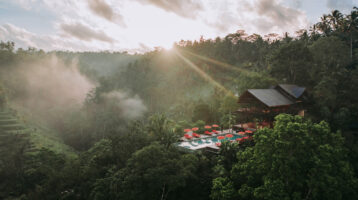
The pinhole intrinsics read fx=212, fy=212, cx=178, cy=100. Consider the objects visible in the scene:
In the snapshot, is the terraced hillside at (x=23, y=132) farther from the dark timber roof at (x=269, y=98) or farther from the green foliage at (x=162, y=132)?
the dark timber roof at (x=269, y=98)

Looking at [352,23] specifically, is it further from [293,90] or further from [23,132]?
[23,132]

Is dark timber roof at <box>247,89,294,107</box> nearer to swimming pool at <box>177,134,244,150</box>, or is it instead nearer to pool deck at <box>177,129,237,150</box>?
swimming pool at <box>177,134,244,150</box>

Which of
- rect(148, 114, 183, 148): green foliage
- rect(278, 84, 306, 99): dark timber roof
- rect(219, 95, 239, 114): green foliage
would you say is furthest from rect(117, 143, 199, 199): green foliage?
rect(219, 95, 239, 114): green foliage

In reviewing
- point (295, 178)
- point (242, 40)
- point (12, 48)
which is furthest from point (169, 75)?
point (295, 178)

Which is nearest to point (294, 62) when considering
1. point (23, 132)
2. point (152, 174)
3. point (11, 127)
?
point (152, 174)

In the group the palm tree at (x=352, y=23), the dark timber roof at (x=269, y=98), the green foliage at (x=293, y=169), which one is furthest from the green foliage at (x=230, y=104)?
the palm tree at (x=352, y=23)
